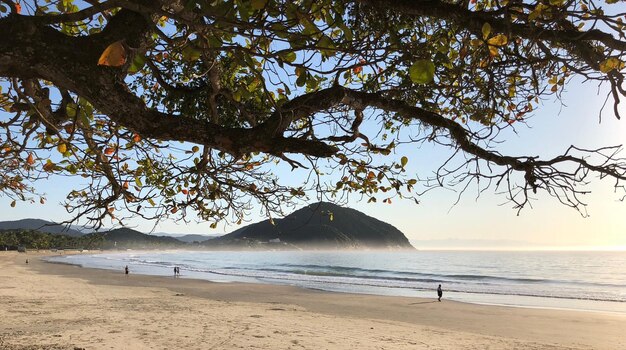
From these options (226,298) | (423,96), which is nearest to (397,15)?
(423,96)

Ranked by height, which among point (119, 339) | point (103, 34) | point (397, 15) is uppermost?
point (397, 15)

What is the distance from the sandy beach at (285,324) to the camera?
11.0 meters

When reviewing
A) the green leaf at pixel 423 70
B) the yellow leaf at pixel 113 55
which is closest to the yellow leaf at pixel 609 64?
the green leaf at pixel 423 70

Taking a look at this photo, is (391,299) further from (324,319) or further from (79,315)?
(79,315)

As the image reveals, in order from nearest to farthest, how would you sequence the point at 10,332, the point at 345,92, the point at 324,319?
the point at 345,92 → the point at 10,332 → the point at 324,319

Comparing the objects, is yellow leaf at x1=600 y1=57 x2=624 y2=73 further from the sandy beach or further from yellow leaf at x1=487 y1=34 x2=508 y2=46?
the sandy beach

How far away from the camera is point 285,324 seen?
48.5 ft

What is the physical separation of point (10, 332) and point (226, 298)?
48.4ft

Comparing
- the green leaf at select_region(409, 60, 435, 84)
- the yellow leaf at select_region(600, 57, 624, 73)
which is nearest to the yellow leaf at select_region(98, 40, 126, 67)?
the green leaf at select_region(409, 60, 435, 84)

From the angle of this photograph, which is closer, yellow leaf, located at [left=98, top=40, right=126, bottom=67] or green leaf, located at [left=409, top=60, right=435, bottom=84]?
yellow leaf, located at [left=98, top=40, right=126, bottom=67]

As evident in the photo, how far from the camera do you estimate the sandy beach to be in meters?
11.0

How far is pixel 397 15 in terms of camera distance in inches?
170

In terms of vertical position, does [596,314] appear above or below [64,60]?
below

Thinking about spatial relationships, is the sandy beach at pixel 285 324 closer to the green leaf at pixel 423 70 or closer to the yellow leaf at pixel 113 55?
the yellow leaf at pixel 113 55
